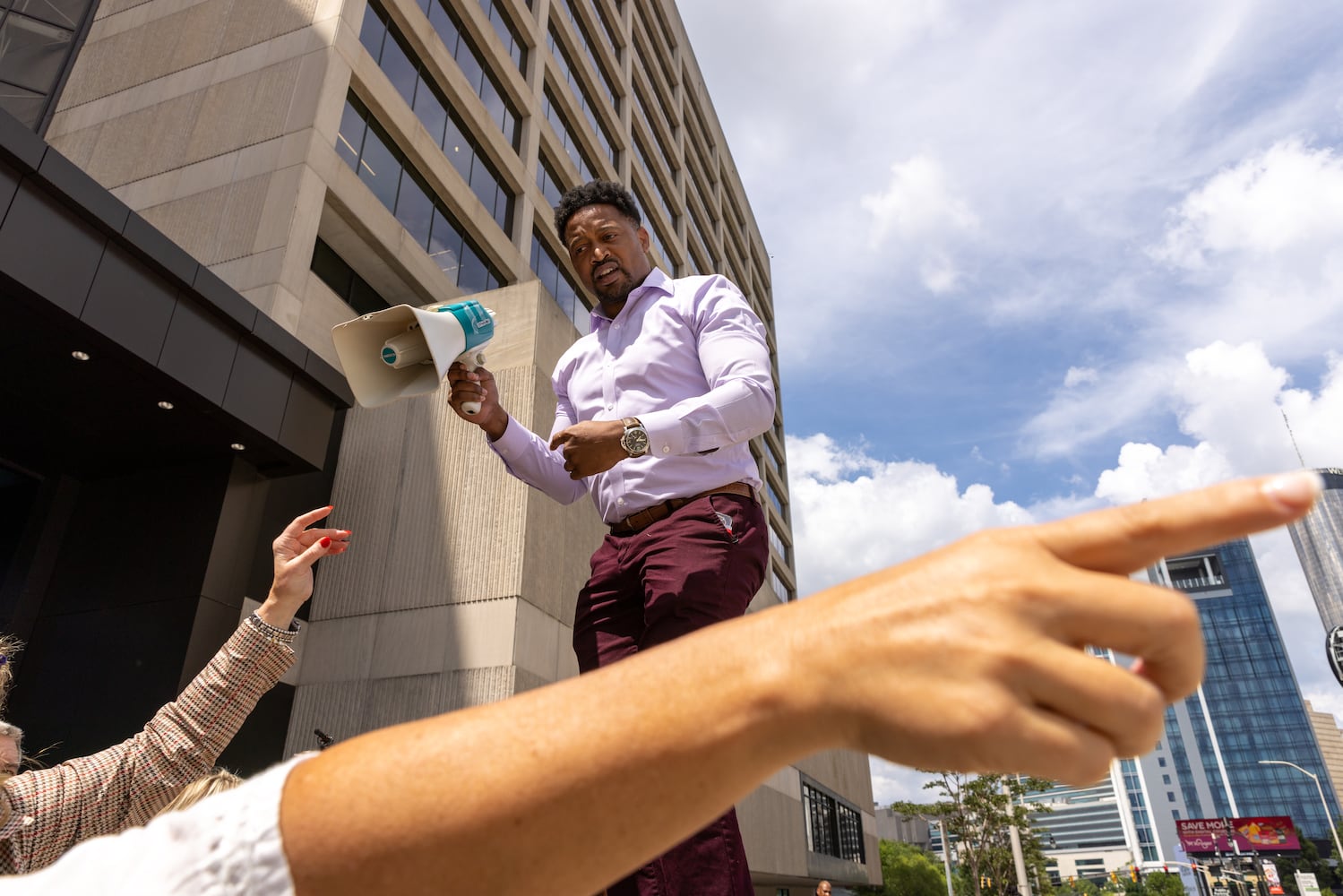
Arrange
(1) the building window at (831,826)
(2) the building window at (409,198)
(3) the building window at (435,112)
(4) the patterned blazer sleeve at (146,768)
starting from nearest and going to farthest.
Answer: (4) the patterned blazer sleeve at (146,768)
(2) the building window at (409,198)
(3) the building window at (435,112)
(1) the building window at (831,826)

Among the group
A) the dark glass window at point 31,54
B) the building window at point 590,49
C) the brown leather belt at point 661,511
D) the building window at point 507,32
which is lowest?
the brown leather belt at point 661,511

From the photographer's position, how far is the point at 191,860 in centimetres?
54

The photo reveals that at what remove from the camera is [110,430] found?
7281 mm

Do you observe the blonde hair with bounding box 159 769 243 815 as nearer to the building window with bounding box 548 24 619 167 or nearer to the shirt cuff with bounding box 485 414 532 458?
the shirt cuff with bounding box 485 414 532 458

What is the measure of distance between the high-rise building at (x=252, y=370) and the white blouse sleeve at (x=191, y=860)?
6.64m

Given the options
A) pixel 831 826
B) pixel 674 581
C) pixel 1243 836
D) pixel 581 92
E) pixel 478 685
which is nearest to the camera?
pixel 674 581

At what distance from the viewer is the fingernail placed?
20.9 inches

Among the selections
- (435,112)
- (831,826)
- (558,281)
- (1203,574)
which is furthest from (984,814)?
(1203,574)

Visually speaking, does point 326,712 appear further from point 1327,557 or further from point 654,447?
point 1327,557

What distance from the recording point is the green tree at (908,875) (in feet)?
159

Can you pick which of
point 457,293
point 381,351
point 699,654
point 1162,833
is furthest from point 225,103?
point 1162,833

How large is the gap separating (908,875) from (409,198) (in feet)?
178

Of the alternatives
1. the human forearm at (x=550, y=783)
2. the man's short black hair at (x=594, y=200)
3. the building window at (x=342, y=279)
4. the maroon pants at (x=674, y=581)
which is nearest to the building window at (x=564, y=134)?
the building window at (x=342, y=279)

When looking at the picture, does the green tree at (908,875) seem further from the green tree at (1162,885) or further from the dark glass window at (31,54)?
the dark glass window at (31,54)
